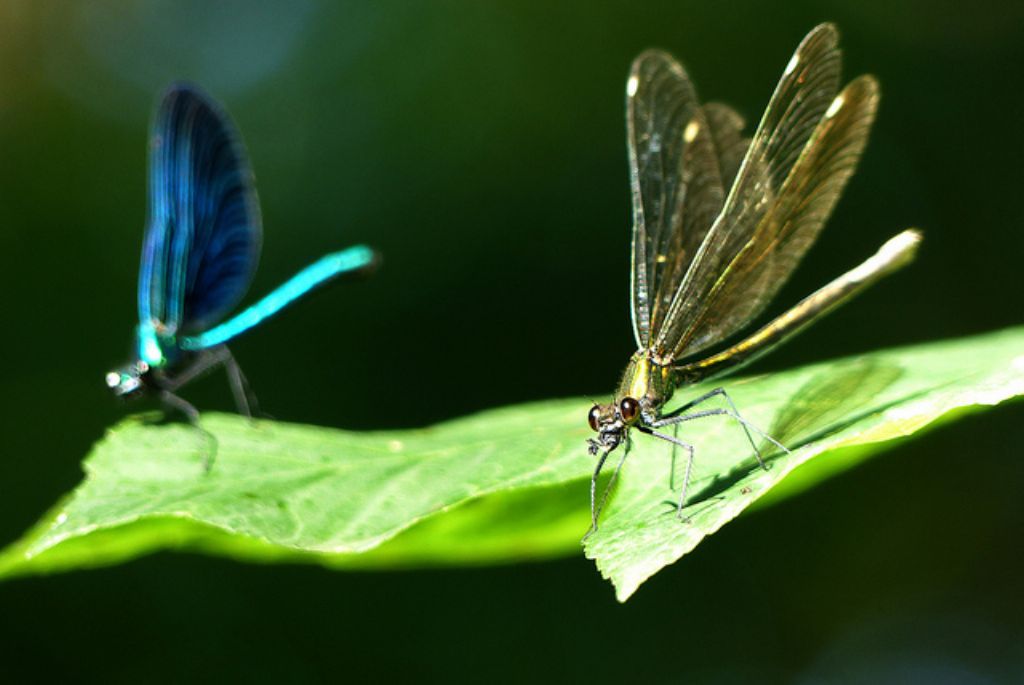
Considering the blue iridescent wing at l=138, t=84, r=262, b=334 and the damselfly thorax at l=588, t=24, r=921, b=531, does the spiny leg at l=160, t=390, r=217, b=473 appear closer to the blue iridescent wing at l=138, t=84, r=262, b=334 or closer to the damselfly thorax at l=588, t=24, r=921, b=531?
the blue iridescent wing at l=138, t=84, r=262, b=334

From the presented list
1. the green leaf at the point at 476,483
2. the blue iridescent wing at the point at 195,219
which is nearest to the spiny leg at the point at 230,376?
the blue iridescent wing at the point at 195,219

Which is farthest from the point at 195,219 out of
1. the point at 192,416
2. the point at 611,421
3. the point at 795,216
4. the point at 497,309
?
the point at 497,309

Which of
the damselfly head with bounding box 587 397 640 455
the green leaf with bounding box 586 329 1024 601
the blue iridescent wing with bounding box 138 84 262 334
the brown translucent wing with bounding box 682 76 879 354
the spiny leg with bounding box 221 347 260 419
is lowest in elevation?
the green leaf with bounding box 586 329 1024 601

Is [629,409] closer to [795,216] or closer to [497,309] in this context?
[795,216]

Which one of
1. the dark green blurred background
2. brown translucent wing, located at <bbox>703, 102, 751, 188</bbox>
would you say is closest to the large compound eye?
brown translucent wing, located at <bbox>703, 102, 751, 188</bbox>

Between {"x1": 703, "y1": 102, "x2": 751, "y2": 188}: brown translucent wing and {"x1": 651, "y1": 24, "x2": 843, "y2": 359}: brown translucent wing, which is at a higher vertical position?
{"x1": 703, "y1": 102, "x2": 751, "y2": 188}: brown translucent wing

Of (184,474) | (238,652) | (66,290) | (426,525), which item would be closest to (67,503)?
(184,474)

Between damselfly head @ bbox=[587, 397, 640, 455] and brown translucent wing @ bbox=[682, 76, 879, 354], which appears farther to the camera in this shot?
brown translucent wing @ bbox=[682, 76, 879, 354]
